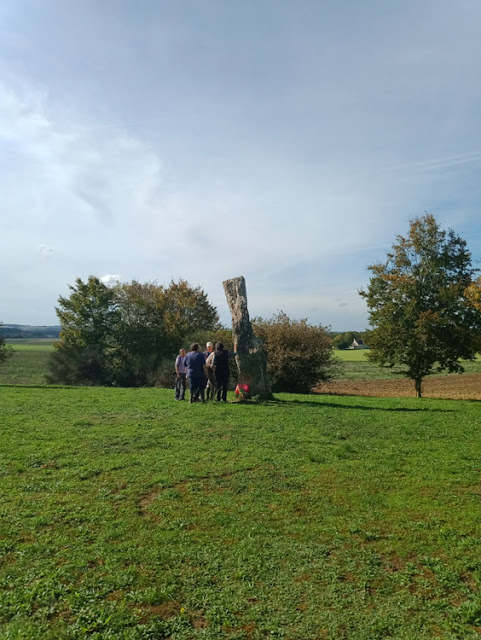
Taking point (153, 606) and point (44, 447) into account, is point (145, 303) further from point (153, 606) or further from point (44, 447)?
point (153, 606)

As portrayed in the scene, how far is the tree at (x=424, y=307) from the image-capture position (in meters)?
25.6

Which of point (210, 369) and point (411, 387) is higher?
point (210, 369)

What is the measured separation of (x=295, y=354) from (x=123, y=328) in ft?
66.3

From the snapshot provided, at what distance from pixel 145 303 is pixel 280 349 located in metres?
19.0

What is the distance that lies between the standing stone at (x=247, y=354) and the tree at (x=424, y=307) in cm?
1176

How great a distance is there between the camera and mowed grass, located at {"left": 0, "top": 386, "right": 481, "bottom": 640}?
4.33 metres

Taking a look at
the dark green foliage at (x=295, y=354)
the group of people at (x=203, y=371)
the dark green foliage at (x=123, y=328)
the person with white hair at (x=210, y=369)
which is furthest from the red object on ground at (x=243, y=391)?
the dark green foliage at (x=123, y=328)

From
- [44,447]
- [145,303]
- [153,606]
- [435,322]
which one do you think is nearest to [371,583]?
[153,606]

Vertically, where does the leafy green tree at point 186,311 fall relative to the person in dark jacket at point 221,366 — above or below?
above

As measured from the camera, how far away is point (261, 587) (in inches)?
191

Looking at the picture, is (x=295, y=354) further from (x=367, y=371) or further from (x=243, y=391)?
(x=367, y=371)

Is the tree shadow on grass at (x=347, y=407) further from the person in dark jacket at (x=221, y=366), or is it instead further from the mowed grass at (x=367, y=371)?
the mowed grass at (x=367, y=371)

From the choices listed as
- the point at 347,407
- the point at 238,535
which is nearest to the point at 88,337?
the point at 347,407

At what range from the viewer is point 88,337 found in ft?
141
